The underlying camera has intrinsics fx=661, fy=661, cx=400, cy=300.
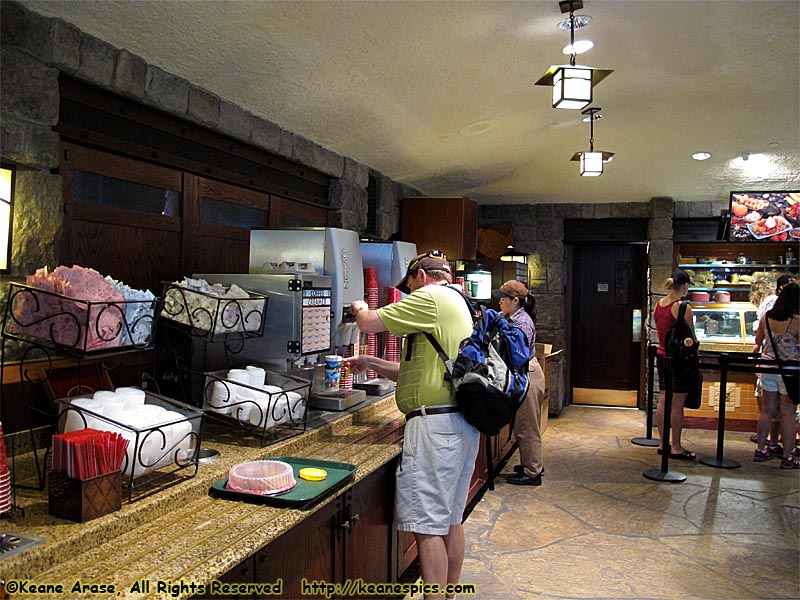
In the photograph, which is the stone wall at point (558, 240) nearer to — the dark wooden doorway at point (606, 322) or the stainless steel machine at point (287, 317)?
the dark wooden doorway at point (606, 322)

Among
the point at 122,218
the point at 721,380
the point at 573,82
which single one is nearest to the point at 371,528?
the point at 122,218

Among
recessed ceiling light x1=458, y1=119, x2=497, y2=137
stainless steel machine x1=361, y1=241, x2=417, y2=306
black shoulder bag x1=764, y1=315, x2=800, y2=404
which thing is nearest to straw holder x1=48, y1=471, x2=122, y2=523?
stainless steel machine x1=361, y1=241, x2=417, y2=306

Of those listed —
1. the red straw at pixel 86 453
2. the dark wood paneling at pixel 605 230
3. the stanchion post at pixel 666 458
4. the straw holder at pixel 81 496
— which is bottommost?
the stanchion post at pixel 666 458

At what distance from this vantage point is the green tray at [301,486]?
6.95 ft

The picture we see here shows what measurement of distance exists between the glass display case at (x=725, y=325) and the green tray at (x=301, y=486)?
5.98m

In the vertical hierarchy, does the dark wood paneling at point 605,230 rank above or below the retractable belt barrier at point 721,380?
above

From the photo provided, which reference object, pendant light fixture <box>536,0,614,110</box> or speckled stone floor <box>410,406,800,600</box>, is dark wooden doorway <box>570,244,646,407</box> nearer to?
speckled stone floor <box>410,406,800,600</box>

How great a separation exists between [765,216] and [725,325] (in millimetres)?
1297

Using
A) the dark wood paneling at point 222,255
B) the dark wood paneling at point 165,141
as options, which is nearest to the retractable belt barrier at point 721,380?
the dark wood paneling at point 165,141

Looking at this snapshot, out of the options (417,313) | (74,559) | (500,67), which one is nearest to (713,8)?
(500,67)

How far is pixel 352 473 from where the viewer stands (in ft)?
8.06

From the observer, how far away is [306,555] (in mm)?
2184

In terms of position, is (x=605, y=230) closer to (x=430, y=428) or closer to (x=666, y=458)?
(x=666, y=458)

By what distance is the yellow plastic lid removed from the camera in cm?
234
